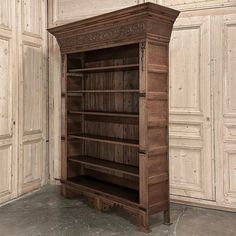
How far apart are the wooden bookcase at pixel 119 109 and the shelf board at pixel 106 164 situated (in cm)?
1

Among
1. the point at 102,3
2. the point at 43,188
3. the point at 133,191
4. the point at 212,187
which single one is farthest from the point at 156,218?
the point at 102,3

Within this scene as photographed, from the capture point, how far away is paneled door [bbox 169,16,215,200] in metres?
3.77

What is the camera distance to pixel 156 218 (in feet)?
11.5

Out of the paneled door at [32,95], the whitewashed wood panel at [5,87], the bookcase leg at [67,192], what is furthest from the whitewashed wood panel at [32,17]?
the bookcase leg at [67,192]

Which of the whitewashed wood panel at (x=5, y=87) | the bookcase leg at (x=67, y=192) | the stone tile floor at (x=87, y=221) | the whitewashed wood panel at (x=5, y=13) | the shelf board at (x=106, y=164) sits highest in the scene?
the whitewashed wood panel at (x=5, y=13)

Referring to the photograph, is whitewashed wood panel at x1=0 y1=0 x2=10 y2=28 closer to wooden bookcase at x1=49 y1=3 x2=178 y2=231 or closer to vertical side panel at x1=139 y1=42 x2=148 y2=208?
wooden bookcase at x1=49 y1=3 x2=178 y2=231

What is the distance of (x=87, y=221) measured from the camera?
3.41 meters

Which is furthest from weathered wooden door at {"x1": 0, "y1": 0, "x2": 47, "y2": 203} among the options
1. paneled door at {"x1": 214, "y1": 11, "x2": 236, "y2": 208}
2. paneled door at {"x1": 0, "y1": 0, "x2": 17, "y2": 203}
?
paneled door at {"x1": 214, "y1": 11, "x2": 236, "y2": 208}

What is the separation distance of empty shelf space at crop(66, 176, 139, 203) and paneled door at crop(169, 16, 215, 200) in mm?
710

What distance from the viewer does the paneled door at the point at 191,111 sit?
3.77m

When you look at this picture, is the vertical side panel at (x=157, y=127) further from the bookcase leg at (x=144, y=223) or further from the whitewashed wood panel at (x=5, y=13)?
the whitewashed wood panel at (x=5, y=13)

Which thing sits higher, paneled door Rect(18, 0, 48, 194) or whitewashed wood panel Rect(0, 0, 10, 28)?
whitewashed wood panel Rect(0, 0, 10, 28)

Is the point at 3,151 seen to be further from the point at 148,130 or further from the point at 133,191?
the point at 148,130

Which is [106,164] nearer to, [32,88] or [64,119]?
[64,119]
